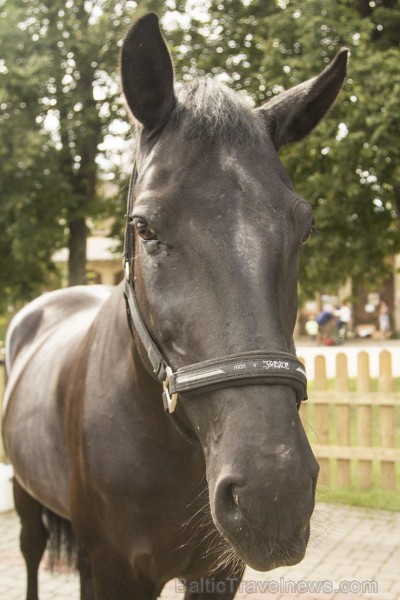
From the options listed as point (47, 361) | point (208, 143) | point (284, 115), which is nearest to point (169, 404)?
point (208, 143)

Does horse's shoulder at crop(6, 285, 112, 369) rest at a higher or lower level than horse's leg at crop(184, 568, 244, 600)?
higher

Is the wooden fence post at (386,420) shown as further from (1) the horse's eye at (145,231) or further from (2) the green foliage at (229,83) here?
(1) the horse's eye at (145,231)

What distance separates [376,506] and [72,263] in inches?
461

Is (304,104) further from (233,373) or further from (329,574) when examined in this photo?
(329,574)

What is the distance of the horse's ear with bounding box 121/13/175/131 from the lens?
1.87 m

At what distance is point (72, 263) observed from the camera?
16641 mm

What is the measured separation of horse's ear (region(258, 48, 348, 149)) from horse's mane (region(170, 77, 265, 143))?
3.8 inches

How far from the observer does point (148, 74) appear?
1934mm

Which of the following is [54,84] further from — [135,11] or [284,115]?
[284,115]

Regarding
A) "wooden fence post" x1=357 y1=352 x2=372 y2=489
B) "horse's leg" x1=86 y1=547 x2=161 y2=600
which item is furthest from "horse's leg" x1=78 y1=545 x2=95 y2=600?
"wooden fence post" x1=357 y1=352 x2=372 y2=489

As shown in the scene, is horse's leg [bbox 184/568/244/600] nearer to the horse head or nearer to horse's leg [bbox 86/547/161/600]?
horse's leg [bbox 86/547/161/600]

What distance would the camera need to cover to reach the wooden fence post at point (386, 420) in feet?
23.1
